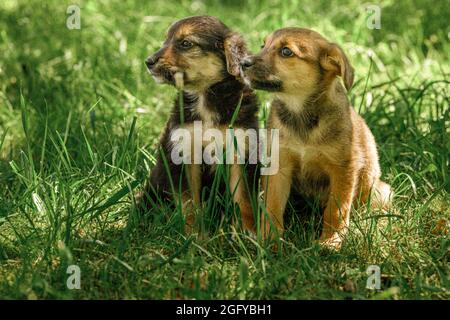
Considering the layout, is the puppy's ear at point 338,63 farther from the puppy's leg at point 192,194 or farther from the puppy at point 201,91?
the puppy's leg at point 192,194

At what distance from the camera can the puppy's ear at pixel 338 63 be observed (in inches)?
162

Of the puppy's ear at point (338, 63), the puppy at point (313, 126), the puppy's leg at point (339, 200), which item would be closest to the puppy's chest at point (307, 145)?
the puppy at point (313, 126)

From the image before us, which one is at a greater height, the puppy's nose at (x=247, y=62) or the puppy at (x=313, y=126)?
the puppy's nose at (x=247, y=62)

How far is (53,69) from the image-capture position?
6.64m

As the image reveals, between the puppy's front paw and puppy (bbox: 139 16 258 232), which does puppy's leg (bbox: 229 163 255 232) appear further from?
the puppy's front paw

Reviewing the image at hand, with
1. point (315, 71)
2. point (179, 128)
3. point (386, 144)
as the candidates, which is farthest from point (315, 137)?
point (386, 144)

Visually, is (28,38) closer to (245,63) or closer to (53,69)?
(53,69)

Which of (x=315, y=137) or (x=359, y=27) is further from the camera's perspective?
(x=359, y=27)

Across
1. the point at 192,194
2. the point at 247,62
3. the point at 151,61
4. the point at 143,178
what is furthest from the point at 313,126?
the point at 143,178

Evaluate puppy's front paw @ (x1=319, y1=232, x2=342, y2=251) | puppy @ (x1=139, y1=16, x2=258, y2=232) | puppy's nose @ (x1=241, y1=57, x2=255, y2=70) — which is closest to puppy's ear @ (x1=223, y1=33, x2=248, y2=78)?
puppy @ (x1=139, y1=16, x2=258, y2=232)

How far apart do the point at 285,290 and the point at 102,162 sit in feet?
5.16

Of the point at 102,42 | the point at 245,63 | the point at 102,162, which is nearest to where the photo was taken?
the point at 245,63

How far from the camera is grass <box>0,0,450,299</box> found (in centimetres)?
369

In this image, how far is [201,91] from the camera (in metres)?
4.45
